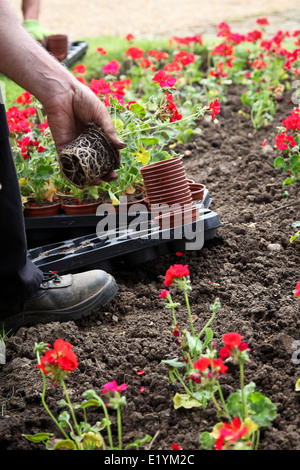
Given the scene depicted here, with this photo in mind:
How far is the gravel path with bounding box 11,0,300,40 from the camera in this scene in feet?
24.8

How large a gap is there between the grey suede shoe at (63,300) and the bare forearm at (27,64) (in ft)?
2.36

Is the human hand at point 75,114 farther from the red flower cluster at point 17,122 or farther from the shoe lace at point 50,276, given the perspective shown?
the red flower cluster at point 17,122

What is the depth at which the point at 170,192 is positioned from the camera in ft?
8.30

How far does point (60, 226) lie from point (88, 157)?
2.36ft

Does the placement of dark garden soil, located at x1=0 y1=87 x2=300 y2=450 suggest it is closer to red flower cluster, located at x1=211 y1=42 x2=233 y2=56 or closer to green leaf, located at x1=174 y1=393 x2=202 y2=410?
green leaf, located at x1=174 y1=393 x2=202 y2=410

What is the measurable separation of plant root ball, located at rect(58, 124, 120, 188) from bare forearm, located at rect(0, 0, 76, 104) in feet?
0.78

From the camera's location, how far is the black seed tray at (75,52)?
18.1ft

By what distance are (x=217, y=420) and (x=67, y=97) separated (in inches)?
42.9

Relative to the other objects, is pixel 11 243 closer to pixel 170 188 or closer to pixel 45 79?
pixel 45 79

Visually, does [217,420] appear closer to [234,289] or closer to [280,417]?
[280,417]

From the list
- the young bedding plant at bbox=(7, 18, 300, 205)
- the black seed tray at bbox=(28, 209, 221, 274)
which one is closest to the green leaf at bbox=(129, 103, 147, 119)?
the young bedding plant at bbox=(7, 18, 300, 205)

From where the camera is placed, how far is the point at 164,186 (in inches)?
99.3

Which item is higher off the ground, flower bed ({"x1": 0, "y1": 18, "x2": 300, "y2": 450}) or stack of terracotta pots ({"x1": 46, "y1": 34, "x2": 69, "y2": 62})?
stack of terracotta pots ({"x1": 46, "y1": 34, "x2": 69, "y2": 62})
